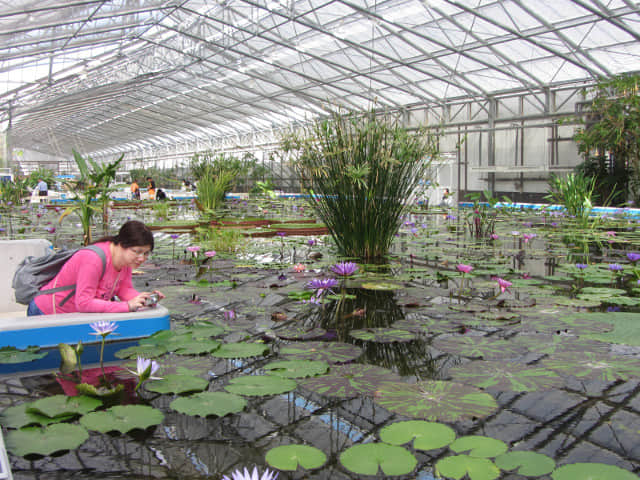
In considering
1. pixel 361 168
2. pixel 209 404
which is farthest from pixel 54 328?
pixel 361 168

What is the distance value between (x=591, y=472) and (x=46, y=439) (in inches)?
44.6

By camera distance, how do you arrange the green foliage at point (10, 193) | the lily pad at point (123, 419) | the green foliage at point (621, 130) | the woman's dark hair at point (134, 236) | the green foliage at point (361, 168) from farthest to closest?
the green foliage at point (10, 193), the green foliage at point (621, 130), the green foliage at point (361, 168), the woman's dark hair at point (134, 236), the lily pad at point (123, 419)

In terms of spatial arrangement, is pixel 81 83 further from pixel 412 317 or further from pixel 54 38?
pixel 412 317

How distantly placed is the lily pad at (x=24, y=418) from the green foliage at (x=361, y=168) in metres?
2.48

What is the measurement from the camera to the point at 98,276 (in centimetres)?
190

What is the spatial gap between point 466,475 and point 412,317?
127 centimetres

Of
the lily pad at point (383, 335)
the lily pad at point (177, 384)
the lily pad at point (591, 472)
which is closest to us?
the lily pad at point (591, 472)

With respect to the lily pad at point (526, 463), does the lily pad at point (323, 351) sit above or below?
above

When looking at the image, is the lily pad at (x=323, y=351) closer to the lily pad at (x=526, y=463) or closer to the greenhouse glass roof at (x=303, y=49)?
the lily pad at (x=526, y=463)

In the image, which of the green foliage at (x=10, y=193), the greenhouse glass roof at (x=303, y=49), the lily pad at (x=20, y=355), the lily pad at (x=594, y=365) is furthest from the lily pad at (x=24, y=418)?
the green foliage at (x=10, y=193)

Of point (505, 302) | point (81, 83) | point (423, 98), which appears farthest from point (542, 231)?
point (81, 83)

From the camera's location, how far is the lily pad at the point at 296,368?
160 centimetres

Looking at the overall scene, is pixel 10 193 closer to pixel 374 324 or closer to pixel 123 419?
pixel 374 324

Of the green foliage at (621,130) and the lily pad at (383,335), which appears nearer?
the lily pad at (383,335)
